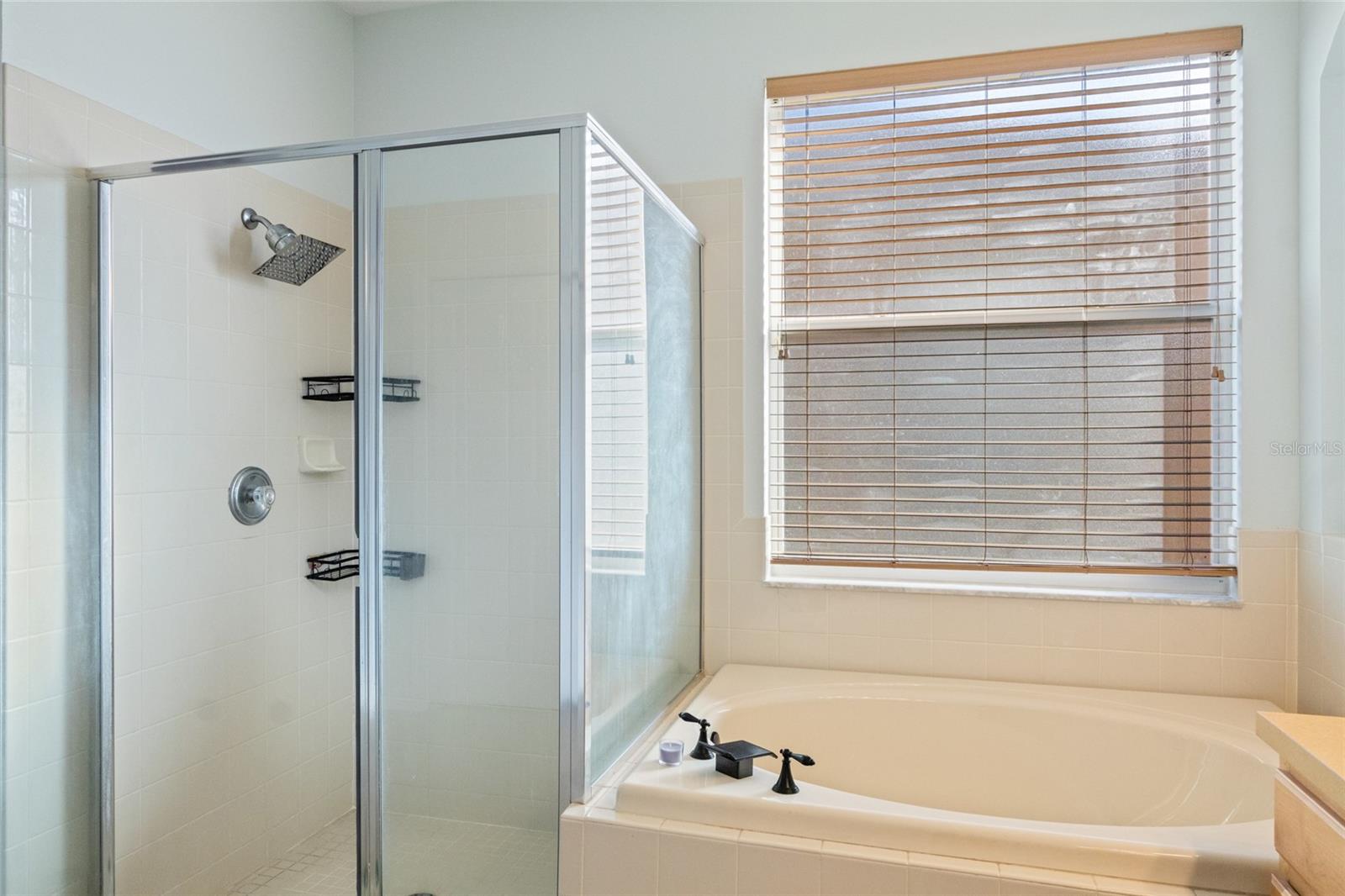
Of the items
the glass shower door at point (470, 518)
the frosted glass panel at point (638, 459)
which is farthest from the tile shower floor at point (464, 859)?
the frosted glass panel at point (638, 459)

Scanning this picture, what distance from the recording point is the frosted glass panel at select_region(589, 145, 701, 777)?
1.62 m

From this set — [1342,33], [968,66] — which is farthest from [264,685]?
[1342,33]

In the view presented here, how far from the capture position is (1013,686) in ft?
7.07

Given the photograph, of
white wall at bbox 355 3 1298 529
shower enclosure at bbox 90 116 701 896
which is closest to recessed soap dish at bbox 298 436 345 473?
shower enclosure at bbox 90 116 701 896

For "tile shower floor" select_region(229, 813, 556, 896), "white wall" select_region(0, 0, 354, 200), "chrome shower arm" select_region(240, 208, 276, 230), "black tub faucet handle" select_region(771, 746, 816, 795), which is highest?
"white wall" select_region(0, 0, 354, 200)

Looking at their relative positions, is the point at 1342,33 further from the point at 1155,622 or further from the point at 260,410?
the point at 260,410

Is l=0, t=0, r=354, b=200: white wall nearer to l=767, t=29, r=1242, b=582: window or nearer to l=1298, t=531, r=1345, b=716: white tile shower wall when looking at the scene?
l=767, t=29, r=1242, b=582: window

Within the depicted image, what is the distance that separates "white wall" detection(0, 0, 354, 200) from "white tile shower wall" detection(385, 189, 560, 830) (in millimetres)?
421

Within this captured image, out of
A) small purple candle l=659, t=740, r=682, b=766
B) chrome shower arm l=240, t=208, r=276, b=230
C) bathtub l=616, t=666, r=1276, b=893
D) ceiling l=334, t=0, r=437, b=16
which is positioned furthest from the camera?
ceiling l=334, t=0, r=437, b=16

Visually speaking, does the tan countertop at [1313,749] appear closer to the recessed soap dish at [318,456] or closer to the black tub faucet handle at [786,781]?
the black tub faucet handle at [786,781]

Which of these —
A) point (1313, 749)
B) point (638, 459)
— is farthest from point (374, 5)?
point (1313, 749)

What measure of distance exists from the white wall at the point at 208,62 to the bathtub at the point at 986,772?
1514mm

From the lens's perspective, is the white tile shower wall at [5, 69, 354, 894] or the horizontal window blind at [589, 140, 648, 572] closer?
the horizontal window blind at [589, 140, 648, 572]

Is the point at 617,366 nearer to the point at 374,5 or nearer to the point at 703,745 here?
the point at 703,745
